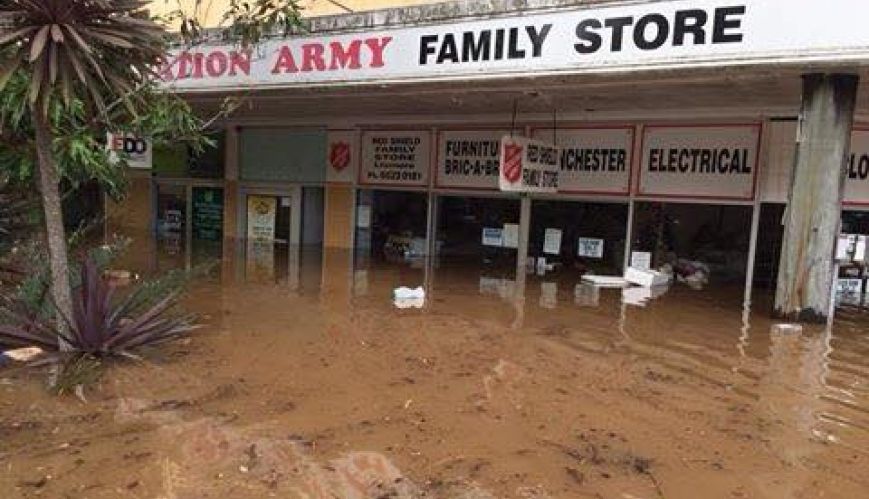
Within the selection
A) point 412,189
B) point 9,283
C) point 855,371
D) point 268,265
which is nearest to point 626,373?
point 855,371

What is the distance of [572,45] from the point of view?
10.8m

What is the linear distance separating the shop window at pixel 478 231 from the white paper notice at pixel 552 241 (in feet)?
2.02

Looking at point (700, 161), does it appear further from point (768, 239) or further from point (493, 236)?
point (493, 236)

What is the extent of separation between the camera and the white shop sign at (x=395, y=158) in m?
18.0

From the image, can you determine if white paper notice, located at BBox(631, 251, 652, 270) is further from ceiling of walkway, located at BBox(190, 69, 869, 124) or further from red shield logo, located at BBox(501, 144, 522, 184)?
red shield logo, located at BBox(501, 144, 522, 184)

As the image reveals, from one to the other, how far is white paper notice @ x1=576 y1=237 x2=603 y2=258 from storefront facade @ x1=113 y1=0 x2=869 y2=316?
29 millimetres

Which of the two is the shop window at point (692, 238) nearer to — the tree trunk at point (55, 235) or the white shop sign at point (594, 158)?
the white shop sign at point (594, 158)

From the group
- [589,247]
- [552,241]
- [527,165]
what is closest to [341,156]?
[552,241]

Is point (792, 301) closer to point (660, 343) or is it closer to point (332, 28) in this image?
point (660, 343)

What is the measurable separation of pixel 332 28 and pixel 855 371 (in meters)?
8.69

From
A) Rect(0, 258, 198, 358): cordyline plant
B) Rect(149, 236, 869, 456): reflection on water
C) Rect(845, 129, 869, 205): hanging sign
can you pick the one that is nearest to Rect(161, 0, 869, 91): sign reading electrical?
Rect(0, 258, 198, 358): cordyline plant

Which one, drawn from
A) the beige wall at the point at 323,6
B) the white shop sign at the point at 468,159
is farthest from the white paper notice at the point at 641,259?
the beige wall at the point at 323,6

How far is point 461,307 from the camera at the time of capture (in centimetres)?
1132

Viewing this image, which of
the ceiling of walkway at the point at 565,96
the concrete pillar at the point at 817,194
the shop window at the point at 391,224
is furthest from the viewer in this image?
the shop window at the point at 391,224
